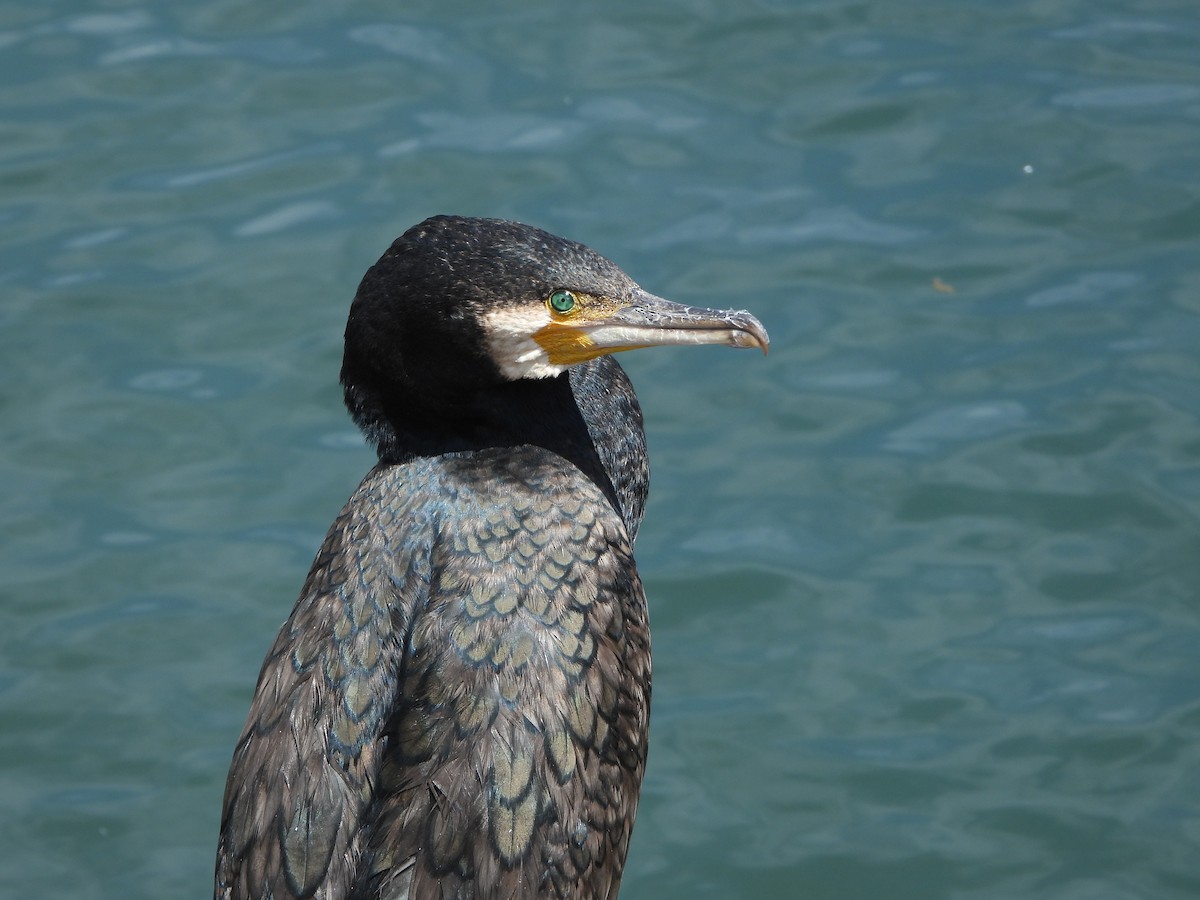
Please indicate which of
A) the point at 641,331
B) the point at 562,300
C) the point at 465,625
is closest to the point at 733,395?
the point at 641,331

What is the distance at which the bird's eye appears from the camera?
3.50 metres

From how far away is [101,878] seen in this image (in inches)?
201

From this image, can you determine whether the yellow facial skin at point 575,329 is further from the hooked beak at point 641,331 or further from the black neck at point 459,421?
the black neck at point 459,421

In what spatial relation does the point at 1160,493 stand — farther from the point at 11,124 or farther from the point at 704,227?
the point at 11,124

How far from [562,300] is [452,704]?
2.89ft

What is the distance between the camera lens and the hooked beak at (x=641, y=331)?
140 inches

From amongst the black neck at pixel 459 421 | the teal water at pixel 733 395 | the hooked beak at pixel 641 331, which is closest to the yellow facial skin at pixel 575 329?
the hooked beak at pixel 641 331

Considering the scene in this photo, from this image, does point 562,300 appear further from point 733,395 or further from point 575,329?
point 733,395

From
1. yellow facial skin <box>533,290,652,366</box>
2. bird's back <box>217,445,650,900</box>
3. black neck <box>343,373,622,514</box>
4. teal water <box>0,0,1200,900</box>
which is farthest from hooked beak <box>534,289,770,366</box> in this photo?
teal water <box>0,0,1200,900</box>

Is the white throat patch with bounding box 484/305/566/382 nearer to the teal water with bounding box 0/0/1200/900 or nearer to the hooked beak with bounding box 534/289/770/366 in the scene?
the hooked beak with bounding box 534/289/770/366

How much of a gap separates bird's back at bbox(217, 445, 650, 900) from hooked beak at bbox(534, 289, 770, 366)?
26cm

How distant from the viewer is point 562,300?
3510 millimetres

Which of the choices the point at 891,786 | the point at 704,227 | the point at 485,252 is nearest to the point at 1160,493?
the point at 891,786

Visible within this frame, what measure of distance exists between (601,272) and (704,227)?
149 inches
